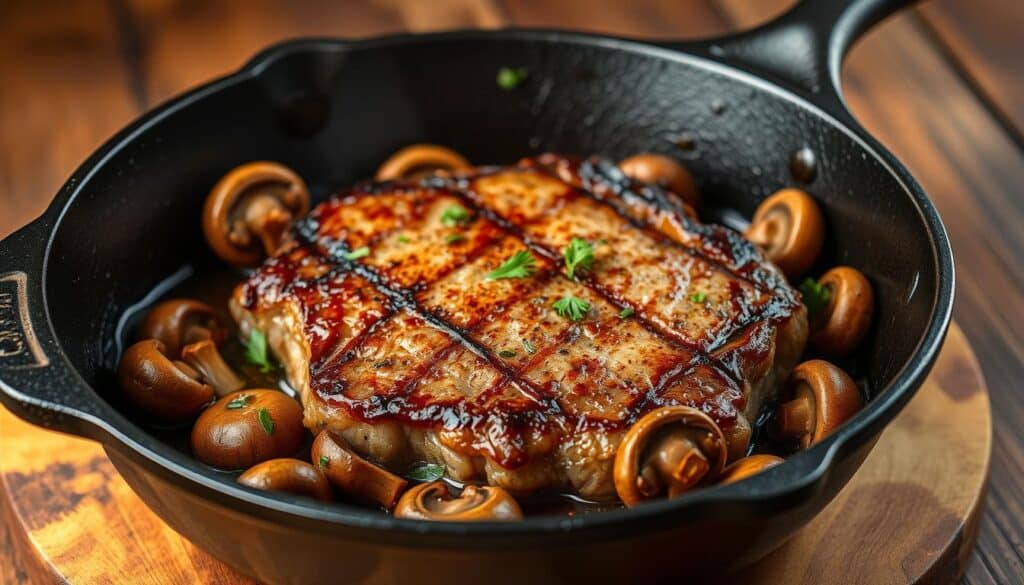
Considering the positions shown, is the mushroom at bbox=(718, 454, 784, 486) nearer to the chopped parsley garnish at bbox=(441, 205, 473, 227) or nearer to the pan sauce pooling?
the pan sauce pooling

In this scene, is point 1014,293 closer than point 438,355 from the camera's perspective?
No

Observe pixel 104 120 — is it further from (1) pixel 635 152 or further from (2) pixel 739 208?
(2) pixel 739 208

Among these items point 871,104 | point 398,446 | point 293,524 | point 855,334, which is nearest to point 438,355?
point 398,446

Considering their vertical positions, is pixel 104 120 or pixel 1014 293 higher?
pixel 104 120

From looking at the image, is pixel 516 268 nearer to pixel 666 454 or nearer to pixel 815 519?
pixel 666 454

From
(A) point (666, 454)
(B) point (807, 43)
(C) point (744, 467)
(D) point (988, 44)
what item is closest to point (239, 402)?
(A) point (666, 454)

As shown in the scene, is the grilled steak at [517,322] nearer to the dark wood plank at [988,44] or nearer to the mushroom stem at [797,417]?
the mushroom stem at [797,417]
